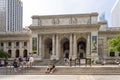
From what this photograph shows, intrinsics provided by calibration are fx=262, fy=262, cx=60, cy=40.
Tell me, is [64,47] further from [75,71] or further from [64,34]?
[75,71]

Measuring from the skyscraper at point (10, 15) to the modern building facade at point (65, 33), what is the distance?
147ft

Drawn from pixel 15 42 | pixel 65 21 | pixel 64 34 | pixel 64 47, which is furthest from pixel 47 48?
pixel 15 42

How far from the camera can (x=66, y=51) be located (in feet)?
236

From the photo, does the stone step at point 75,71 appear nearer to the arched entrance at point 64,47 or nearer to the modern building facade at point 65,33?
the modern building facade at point 65,33

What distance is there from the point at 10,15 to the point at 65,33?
5627cm

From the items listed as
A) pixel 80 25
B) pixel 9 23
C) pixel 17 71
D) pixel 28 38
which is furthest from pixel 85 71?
pixel 9 23

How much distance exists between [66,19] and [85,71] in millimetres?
33113

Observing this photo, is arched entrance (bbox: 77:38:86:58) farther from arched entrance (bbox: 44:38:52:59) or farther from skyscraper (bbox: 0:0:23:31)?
skyscraper (bbox: 0:0:23:31)

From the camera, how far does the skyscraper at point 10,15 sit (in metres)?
111

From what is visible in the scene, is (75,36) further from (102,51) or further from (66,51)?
(102,51)

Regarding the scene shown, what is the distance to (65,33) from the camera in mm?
64938

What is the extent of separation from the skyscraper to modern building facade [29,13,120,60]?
4490 centimetres

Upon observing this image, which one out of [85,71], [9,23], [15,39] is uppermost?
[9,23]

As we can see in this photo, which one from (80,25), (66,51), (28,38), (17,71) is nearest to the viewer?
(17,71)
